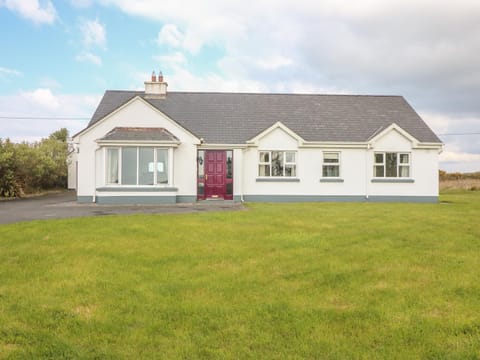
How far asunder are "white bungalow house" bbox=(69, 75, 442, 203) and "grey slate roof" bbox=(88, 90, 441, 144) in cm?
7

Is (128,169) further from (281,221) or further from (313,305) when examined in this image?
(313,305)

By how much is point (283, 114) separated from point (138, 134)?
9.27m

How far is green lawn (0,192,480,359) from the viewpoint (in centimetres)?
412

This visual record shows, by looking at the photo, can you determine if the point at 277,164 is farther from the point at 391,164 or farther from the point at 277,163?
the point at 391,164

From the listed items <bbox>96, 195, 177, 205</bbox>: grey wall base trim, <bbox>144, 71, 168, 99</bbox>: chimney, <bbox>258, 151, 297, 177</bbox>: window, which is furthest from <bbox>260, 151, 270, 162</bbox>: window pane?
<bbox>144, 71, 168, 99</bbox>: chimney

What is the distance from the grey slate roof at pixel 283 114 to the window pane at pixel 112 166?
2.06 metres

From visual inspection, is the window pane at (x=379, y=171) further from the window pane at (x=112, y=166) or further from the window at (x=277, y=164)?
the window pane at (x=112, y=166)

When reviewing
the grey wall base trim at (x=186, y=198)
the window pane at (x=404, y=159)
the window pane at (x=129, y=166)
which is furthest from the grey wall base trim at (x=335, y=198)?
the window pane at (x=129, y=166)

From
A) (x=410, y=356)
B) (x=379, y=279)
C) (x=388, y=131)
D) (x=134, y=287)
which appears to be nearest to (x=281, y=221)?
(x=379, y=279)

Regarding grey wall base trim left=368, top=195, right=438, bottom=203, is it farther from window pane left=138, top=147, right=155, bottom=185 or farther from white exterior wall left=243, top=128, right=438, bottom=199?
window pane left=138, top=147, right=155, bottom=185

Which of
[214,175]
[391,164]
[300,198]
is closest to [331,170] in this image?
[300,198]

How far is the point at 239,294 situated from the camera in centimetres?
560

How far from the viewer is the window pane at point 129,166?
19.8m

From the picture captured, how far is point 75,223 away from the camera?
38.0 ft
